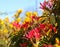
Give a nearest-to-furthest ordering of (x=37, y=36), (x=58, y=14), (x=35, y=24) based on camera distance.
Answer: (x=37, y=36)
(x=58, y=14)
(x=35, y=24)

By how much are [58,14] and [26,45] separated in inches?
21.7

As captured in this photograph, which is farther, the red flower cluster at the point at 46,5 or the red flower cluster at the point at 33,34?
the red flower cluster at the point at 46,5

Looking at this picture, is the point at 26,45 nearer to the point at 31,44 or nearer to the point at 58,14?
the point at 31,44

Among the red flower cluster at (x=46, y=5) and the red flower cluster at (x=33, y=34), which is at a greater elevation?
the red flower cluster at (x=46, y=5)

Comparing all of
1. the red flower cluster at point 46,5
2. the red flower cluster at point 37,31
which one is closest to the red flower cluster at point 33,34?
the red flower cluster at point 37,31

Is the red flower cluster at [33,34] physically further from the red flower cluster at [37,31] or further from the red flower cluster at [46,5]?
the red flower cluster at [46,5]

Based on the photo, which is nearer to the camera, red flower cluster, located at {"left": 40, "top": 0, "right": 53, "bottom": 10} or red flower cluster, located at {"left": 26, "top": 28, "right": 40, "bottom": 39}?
red flower cluster, located at {"left": 26, "top": 28, "right": 40, "bottom": 39}

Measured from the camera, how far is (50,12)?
128 inches

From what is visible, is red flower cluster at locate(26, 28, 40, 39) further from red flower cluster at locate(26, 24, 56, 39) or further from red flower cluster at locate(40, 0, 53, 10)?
red flower cluster at locate(40, 0, 53, 10)

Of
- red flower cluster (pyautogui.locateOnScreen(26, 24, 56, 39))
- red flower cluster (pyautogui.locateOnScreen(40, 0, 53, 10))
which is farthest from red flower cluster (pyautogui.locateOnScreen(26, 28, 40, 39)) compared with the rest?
red flower cluster (pyautogui.locateOnScreen(40, 0, 53, 10))

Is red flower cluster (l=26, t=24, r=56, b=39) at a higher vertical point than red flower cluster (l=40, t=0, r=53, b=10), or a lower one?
lower

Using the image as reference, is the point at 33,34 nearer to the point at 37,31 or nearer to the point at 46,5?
the point at 37,31

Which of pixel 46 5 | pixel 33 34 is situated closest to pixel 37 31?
pixel 33 34

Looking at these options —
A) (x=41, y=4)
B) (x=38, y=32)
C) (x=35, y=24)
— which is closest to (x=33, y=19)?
(x=35, y=24)
